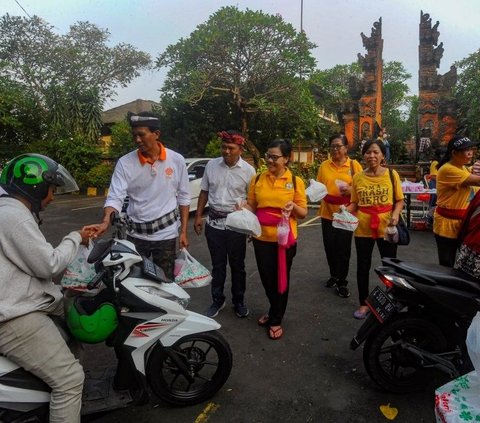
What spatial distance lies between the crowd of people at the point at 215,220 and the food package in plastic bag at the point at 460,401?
32.6 inches

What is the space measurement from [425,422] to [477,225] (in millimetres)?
1215

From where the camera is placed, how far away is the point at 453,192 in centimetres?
322

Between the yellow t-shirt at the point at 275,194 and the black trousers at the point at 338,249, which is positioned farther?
the black trousers at the point at 338,249

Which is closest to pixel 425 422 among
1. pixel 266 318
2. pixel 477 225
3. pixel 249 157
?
pixel 477 225

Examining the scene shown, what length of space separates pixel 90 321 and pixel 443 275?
2078mm

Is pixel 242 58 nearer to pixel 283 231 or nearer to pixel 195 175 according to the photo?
pixel 195 175

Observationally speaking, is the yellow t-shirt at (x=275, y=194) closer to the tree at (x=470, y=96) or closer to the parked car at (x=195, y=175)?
the parked car at (x=195, y=175)

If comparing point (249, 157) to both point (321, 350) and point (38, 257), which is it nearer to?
point (321, 350)

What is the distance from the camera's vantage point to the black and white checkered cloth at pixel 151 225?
3.03 metres

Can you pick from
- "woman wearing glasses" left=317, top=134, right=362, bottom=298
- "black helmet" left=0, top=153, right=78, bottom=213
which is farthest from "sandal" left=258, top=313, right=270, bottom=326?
"black helmet" left=0, top=153, right=78, bottom=213

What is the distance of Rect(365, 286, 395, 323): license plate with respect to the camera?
241cm

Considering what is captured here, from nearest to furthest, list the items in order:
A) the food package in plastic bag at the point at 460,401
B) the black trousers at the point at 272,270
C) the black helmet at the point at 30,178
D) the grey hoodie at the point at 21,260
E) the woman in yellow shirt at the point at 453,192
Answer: the food package in plastic bag at the point at 460,401 < the grey hoodie at the point at 21,260 < the black helmet at the point at 30,178 < the woman in yellow shirt at the point at 453,192 < the black trousers at the point at 272,270

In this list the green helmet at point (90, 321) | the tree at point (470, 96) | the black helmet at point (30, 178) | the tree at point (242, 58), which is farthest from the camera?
the tree at point (470, 96)

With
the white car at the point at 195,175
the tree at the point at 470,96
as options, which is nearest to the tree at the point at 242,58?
the white car at the point at 195,175
